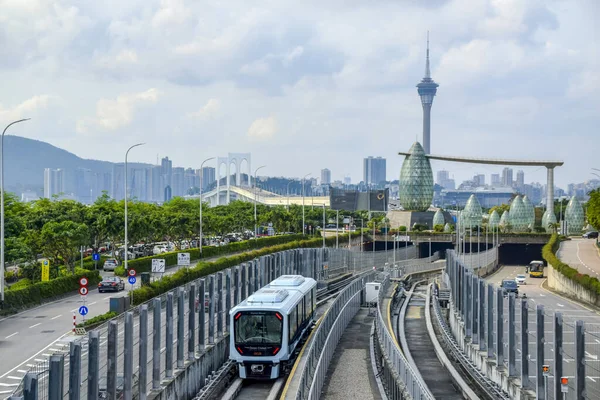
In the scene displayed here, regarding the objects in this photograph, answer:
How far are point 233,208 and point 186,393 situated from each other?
95720 millimetres

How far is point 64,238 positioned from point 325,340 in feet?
72.6

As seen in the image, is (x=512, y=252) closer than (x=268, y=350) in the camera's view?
No

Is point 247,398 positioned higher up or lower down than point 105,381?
lower down

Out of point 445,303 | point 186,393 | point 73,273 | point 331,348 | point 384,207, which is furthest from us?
point 384,207

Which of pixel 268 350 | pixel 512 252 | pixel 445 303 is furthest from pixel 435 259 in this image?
pixel 268 350

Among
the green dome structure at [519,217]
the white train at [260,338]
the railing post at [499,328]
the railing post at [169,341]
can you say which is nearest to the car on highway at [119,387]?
the railing post at [169,341]

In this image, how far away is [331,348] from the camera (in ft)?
99.3

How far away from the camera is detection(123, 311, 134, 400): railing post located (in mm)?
18266

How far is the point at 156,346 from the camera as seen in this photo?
20.5m

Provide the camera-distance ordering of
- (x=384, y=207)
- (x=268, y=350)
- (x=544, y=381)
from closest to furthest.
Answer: (x=544, y=381)
(x=268, y=350)
(x=384, y=207)

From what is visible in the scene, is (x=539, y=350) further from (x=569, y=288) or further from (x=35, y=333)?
(x=569, y=288)

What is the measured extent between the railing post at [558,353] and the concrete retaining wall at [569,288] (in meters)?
29.8

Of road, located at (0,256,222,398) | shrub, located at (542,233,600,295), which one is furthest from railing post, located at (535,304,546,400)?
shrub, located at (542,233,600,295)

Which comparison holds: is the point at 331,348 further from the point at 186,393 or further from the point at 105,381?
the point at 105,381
